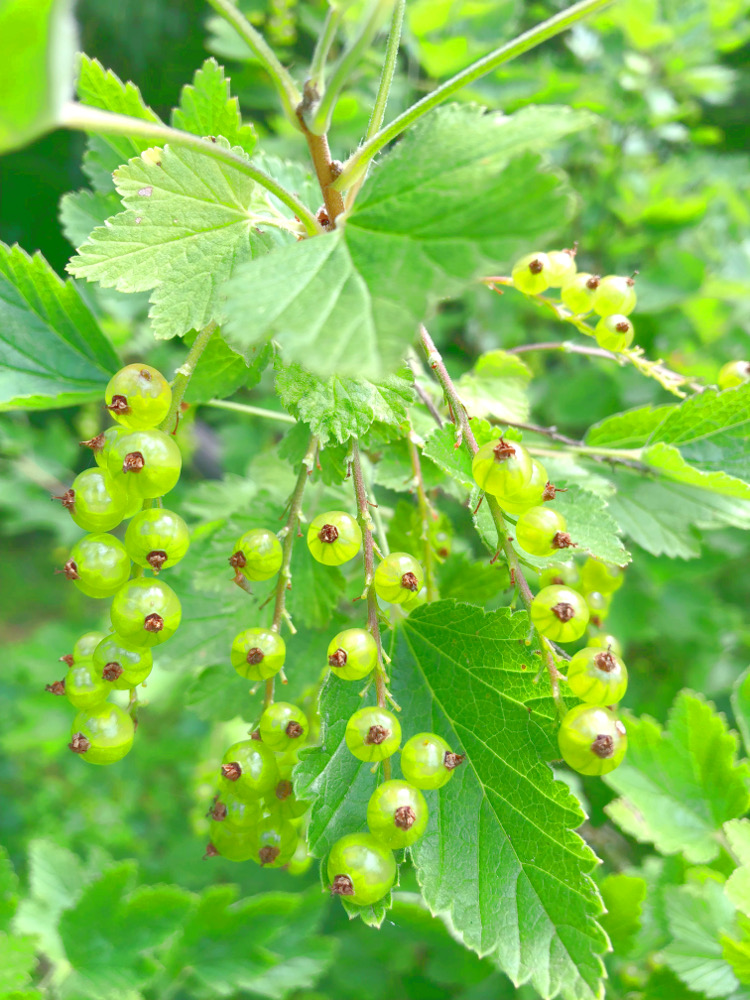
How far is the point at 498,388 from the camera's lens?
1016mm

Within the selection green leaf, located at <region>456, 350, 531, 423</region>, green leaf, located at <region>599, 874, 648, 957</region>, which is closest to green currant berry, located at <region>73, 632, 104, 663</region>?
green leaf, located at <region>456, 350, 531, 423</region>

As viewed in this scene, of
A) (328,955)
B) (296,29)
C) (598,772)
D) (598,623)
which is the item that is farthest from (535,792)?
(296,29)

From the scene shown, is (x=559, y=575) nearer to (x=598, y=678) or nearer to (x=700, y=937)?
(x=598, y=678)

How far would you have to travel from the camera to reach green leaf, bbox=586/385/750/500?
908 mm

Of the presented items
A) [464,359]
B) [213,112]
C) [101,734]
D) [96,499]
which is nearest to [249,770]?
[101,734]

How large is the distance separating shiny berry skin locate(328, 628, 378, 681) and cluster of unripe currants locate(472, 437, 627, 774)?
0.49ft

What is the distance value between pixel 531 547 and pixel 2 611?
489 cm

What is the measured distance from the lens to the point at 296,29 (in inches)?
83.2

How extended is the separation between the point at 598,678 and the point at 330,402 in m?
0.36

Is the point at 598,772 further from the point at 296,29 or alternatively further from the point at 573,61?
the point at 573,61

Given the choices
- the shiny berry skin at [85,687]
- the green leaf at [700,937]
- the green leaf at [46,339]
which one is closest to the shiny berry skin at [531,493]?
the shiny berry skin at [85,687]

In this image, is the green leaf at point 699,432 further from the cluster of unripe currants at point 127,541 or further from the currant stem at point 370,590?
the cluster of unripe currants at point 127,541

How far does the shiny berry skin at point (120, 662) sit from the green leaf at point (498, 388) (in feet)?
1.61

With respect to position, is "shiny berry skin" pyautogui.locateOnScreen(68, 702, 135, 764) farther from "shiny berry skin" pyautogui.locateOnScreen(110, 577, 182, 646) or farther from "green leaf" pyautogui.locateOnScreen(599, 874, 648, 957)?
"green leaf" pyautogui.locateOnScreen(599, 874, 648, 957)
